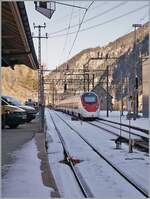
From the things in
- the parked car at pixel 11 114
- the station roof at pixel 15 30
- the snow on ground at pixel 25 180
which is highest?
the station roof at pixel 15 30

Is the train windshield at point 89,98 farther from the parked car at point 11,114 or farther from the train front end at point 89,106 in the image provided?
the parked car at point 11,114

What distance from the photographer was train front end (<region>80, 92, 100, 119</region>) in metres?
48.6

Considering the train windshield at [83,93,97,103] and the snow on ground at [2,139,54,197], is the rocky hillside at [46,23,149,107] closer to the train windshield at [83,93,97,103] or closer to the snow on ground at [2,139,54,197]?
the train windshield at [83,93,97,103]

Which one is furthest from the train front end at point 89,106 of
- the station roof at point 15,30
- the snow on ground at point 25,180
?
the snow on ground at point 25,180

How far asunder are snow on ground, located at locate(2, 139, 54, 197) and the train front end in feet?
110

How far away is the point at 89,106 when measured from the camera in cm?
4866

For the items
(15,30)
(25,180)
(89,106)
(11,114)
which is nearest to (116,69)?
(89,106)

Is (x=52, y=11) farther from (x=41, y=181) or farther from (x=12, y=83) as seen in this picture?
(x=12, y=83)

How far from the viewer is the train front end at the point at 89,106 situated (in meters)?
48.6

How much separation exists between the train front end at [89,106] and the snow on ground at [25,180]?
1320 inches

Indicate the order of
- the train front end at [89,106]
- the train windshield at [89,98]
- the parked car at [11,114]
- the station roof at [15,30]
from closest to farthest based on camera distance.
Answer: the station roof at [15,30], the parked car at [11,114], the train front end at [89,106], the train windshield at [89,98]

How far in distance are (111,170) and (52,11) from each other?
663 cm

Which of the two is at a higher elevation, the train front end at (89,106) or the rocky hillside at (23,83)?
the rocky hillside at (23,83)

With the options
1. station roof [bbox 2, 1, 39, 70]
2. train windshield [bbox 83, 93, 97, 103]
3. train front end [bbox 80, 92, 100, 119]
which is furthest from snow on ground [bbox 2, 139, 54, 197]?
Result: train windshield [bbox 83, 93, 97, 103]
